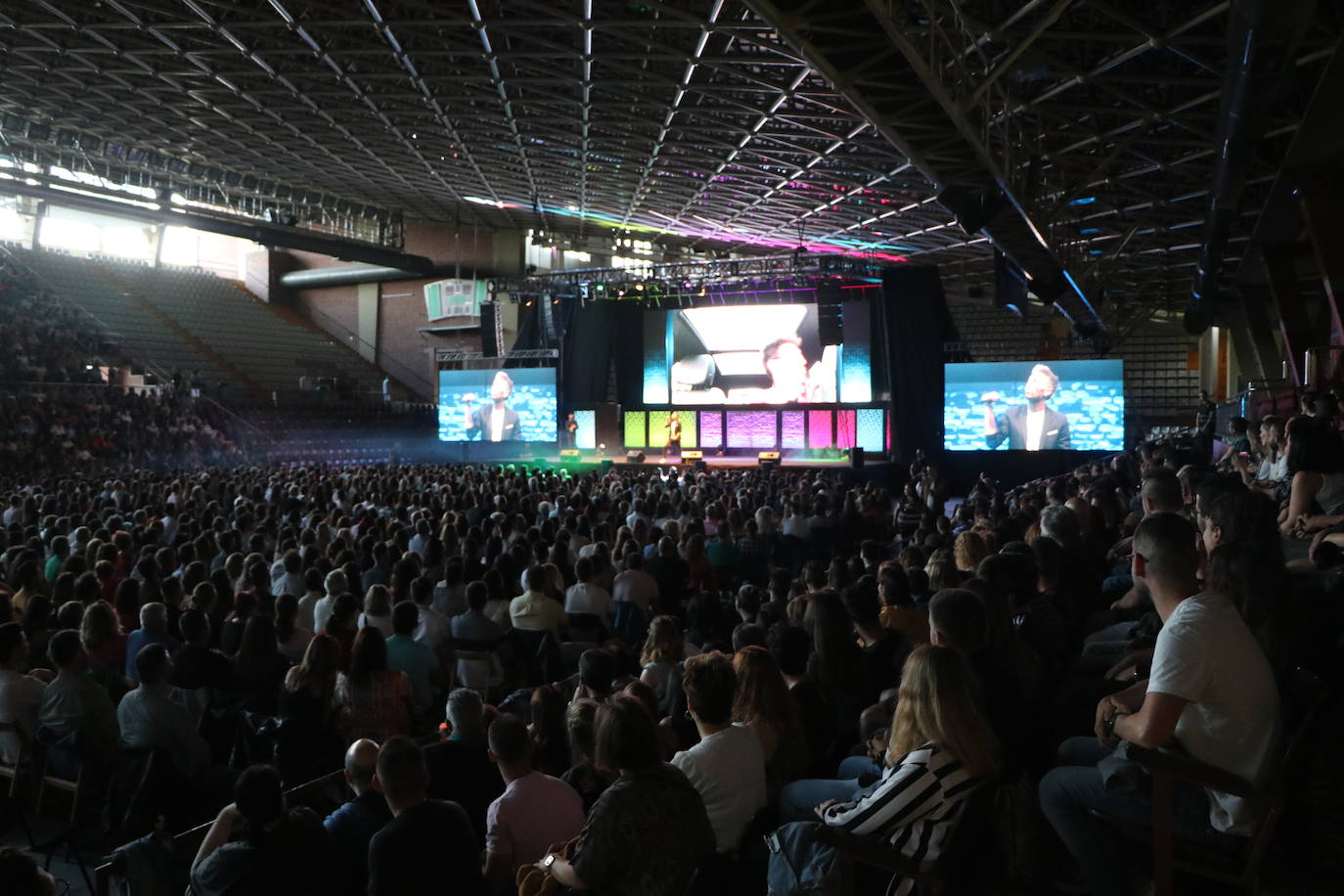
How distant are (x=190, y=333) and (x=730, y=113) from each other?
82.2ft

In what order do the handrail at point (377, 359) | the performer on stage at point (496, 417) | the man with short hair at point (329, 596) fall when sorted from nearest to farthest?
the man with short hair at point (329, 596)
the performer on stage at point (496, 417)
the handrail at point (377, 359)

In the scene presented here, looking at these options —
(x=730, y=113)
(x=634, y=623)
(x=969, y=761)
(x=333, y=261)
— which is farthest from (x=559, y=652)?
(x=333, y=261)

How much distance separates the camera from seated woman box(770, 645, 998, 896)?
8.86 ft

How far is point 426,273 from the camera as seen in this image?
3488 centimetres

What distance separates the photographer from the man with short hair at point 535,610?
645 cm

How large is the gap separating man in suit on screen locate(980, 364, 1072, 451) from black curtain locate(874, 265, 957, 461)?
6.16ft

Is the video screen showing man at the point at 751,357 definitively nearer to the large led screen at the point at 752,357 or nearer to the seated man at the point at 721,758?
the large led screen at the point at 752,357

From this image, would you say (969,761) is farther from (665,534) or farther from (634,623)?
(665,534)

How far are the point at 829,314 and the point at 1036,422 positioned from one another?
Answer: 5.39 metres

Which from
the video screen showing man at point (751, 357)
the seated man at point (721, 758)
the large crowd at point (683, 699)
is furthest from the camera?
the video screen showing man at point (751, 357)

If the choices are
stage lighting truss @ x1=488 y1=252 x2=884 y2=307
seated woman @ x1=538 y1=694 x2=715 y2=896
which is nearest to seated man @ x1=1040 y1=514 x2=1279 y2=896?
seated woman @ x1=538 y1=694 x2=715 y2=896

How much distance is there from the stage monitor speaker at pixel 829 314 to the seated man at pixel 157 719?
20.0 meters

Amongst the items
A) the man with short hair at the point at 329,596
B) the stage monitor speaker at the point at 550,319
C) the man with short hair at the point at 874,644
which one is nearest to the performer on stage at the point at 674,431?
the stage monitor speaker at the point at 550,319

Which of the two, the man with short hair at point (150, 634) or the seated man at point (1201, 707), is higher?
the seated man at point (1201, 707)
